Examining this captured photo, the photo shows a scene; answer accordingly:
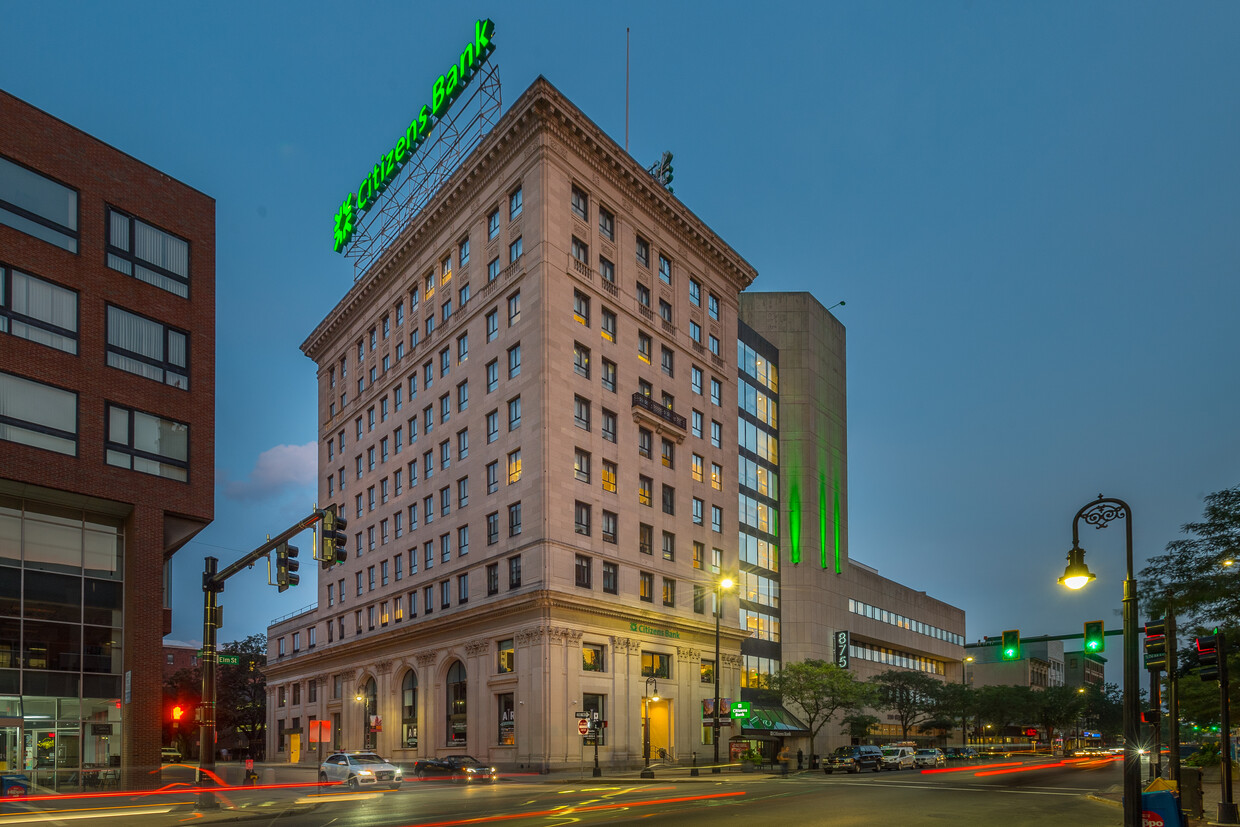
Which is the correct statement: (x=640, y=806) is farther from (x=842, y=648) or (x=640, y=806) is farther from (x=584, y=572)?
(x=842, y=648)

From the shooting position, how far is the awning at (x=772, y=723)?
71.7m

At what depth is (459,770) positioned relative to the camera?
1919 inches

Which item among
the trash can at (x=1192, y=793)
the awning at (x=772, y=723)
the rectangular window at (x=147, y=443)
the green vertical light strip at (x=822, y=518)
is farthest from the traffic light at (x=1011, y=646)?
the green vertical light strip at (x=822, y=518)

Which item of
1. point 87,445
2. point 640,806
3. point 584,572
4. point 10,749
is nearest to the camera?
point 640,806

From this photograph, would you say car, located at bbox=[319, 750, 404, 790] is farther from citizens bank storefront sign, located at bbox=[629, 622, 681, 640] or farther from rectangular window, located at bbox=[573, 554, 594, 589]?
citizens bank storefront sign, located at bbox=[629, 622, 681, 640]

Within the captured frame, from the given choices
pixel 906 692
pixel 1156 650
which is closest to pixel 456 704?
pixel 1156 650

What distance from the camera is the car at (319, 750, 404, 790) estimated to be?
4366 centimetres

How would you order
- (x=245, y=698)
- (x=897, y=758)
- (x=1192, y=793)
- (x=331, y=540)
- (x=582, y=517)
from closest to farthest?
1. (x=331, y=540)
2. (x=1192, y=793)
3. (x=582, y=517)
4. (x=897, y=758)
5. (x=245, y=698)

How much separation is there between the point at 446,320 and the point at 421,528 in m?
16.1

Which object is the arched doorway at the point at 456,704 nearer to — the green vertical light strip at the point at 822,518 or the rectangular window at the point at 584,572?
the rectangular window at the point at 584,572

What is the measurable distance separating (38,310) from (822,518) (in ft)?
229

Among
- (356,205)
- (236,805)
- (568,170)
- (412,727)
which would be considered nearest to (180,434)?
(236,805)

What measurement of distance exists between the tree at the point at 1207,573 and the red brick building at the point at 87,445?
132 ft

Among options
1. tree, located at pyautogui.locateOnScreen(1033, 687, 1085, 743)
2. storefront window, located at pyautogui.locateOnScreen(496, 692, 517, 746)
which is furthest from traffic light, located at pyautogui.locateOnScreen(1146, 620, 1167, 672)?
tree, located at pyautogui.locateOnScreen(1033, 687, 1085, 743)
